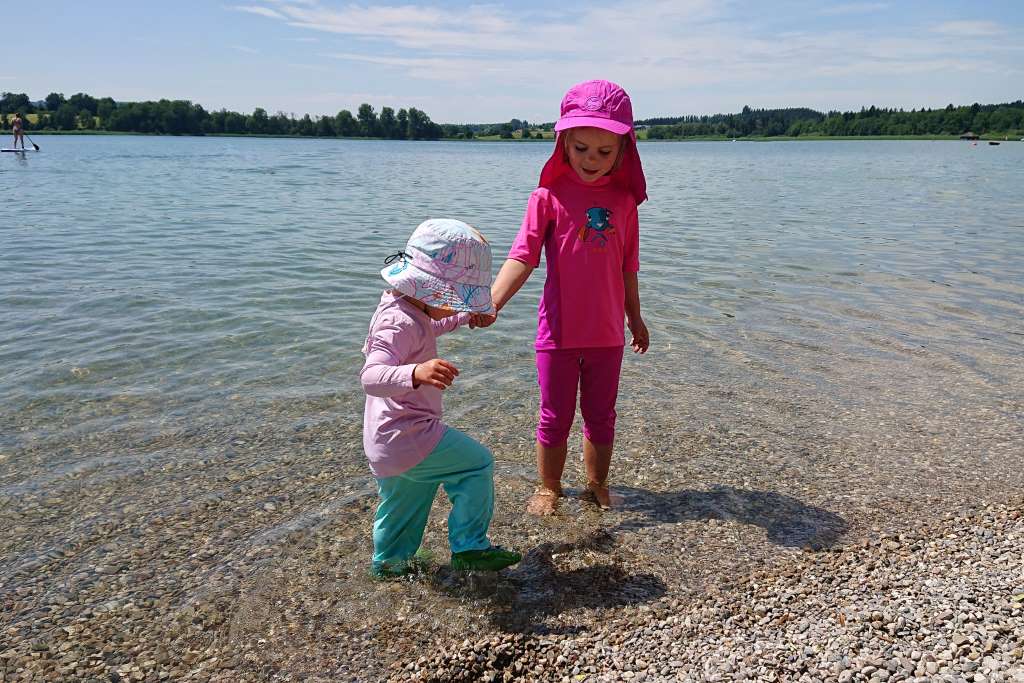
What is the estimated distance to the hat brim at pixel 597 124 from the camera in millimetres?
3580

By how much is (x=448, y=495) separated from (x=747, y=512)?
2.02m

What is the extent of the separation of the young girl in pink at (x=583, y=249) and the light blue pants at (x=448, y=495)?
2.70ft

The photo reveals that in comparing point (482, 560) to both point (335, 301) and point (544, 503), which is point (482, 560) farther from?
point (335, 301)

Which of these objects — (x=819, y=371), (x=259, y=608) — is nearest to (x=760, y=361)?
(x=819, y=371)

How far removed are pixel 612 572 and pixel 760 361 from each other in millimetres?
4337

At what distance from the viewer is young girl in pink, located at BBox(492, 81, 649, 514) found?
3750 mm

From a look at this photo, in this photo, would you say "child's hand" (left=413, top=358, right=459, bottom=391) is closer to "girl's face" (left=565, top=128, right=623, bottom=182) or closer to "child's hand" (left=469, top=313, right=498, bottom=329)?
"child's hand" (left=469, top=313, right=498, bottom=329)

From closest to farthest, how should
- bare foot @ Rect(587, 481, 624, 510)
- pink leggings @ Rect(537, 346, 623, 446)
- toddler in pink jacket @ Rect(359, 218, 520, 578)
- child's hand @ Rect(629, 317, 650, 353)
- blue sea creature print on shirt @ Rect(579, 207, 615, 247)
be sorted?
toddler in pink jacket @ Rect(359, 218, 520, 578) < blue sea creature print on shirt @ Rect(579, 207, 615, 247) < pink leggings @ Rect(537, 346, 623, 446) < child's hand @ Rect(629, 317, 650, 353) < bare foot @ Rect(587, 481, 624, 510)

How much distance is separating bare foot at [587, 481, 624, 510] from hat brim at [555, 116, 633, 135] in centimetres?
216

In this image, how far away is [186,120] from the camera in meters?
131

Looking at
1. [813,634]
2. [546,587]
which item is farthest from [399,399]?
[813,634]

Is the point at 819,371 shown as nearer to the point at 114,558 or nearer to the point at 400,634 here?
the point at 400,634

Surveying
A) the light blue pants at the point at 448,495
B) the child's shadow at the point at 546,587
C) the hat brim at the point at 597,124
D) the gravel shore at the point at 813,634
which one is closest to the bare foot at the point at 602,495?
the child's shadow at the point at 546,587

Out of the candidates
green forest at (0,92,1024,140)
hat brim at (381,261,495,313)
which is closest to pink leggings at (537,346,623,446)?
hat brim at (381,261,495,313)
